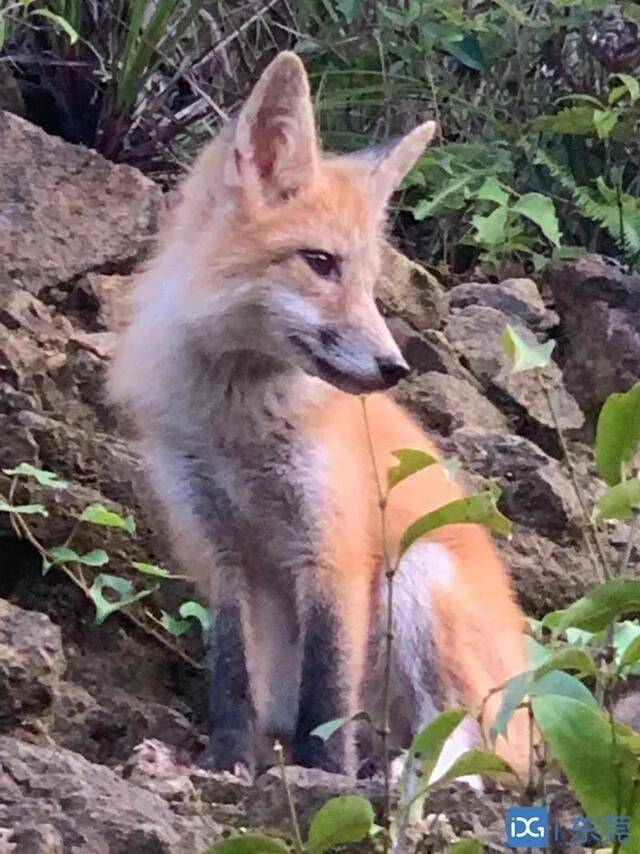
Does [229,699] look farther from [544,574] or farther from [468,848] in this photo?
[468,848]

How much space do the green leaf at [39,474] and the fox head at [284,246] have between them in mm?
562

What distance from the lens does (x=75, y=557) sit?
3.54 m

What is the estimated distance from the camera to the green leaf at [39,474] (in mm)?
3525

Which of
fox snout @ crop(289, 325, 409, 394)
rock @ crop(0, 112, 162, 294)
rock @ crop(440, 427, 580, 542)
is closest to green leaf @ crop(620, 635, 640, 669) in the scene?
fox snout @ crop(289, 325, 409, 394)

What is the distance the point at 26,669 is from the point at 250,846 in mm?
1339

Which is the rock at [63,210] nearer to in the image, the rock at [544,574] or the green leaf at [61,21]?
the green leaf at [61,21]

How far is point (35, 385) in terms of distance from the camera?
13.8 feet

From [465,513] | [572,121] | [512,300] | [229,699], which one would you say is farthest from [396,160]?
[465,513]

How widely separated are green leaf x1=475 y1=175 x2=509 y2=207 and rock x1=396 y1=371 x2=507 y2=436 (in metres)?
1.11

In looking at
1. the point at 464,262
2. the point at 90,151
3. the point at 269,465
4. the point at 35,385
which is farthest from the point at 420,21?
the point at 269,465

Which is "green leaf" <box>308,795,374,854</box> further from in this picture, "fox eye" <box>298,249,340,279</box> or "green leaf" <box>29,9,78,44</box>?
"green leaf" <box>29,9,78,44</box>

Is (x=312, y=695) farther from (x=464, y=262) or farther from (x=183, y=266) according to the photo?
(x=464, y=262)

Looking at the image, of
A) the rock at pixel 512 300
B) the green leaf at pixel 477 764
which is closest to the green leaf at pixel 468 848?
the green leaf at pixel 477 764

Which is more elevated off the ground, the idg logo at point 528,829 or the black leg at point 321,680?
the idg logo at point 528,829
